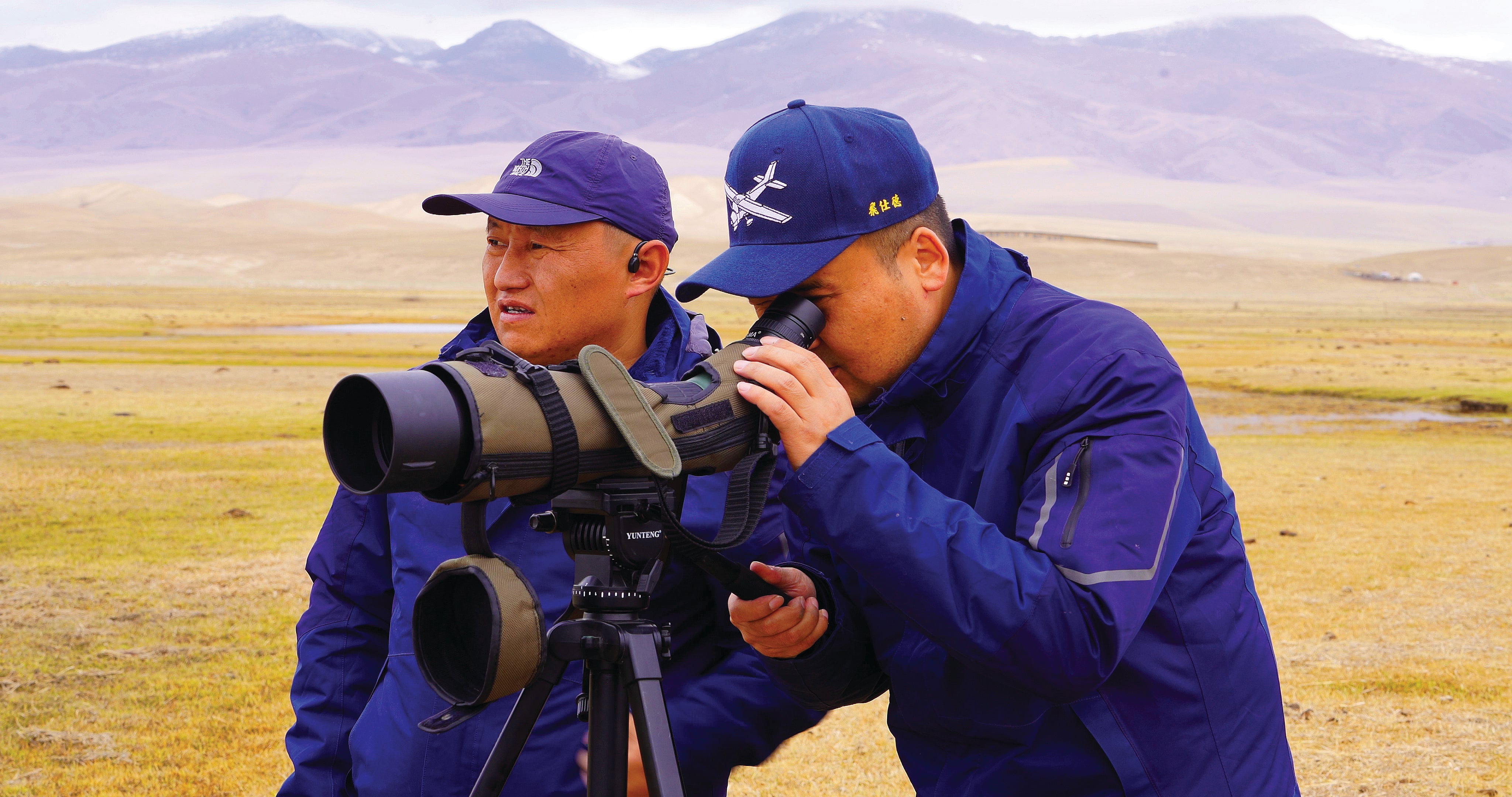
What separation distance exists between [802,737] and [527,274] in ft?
12.4

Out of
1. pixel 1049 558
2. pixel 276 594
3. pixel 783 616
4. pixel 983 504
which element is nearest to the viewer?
pixel 1049 558

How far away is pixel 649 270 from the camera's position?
3.10m

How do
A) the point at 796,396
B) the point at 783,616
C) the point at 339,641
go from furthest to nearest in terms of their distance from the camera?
the point at 339,641 → the point at 783,616 → the point at 796,396

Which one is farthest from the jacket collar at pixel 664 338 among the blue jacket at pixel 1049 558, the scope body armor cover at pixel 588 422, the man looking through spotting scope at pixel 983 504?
the scope body armor cover at pixel 588 422

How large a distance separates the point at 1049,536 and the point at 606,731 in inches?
31.0

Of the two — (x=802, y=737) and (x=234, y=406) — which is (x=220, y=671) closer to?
(x=802, y=737)

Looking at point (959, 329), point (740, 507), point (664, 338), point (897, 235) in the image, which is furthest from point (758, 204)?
point (664, 338)

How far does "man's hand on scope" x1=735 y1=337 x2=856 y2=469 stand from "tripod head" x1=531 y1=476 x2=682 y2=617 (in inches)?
9.0

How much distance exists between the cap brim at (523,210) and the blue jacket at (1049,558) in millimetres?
1028

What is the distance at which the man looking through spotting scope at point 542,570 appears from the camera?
2.52 metres

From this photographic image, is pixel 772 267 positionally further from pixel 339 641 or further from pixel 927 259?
pixel 339 641

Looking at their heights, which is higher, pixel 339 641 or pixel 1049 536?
pixel 1049 536

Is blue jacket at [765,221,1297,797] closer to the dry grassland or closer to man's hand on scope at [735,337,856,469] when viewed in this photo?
man's hand on scope at [735,337,856,469]

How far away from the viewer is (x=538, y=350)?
2.96 metres
